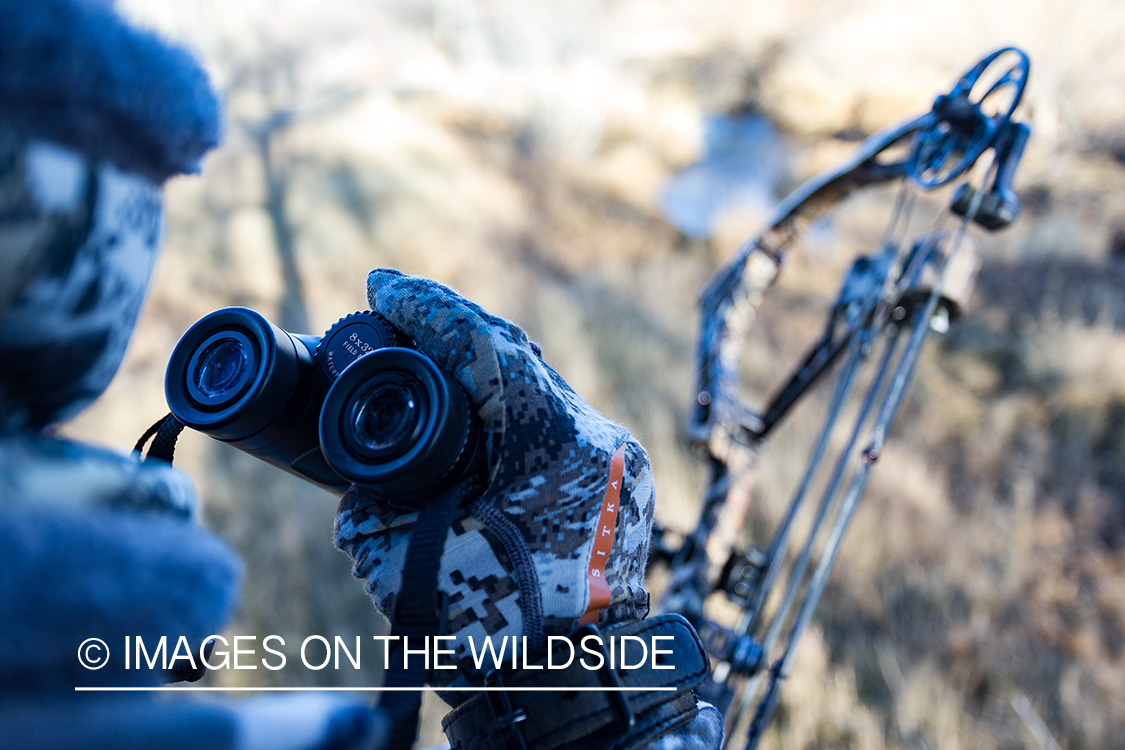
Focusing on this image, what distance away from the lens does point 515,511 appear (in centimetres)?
91

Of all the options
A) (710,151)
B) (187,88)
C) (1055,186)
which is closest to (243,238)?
(710,151)

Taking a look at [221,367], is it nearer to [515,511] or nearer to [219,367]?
[219,367]

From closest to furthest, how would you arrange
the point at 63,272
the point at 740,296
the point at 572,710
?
1. the point at 63,272
2. the point at 572,710
3. the point at 740,296

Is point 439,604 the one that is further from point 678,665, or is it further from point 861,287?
point 861,287

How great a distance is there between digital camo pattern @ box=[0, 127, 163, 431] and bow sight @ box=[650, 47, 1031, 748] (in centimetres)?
145

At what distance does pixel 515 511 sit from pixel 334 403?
0.30 meters

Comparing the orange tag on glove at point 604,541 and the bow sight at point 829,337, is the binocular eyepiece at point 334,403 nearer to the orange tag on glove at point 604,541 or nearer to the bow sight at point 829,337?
the orange tag on glove at point 604,541

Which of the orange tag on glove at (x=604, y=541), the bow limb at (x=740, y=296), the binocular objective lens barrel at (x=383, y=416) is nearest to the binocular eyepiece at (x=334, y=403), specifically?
the binocular objective lens barrel at (x=383, y=416)

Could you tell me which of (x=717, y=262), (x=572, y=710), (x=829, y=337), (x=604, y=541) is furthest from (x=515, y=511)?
(x=717, y=262)

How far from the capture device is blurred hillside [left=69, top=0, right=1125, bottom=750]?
3098mm

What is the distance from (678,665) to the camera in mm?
926

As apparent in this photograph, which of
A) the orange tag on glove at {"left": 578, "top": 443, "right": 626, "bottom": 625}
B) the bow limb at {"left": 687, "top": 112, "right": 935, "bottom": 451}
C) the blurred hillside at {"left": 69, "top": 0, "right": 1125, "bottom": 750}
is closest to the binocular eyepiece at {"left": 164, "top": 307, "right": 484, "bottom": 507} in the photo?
the orange tag on glove at {"left": 578, "top": 443, "right": 626, "bottom": 625}

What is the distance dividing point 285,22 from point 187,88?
12010mm

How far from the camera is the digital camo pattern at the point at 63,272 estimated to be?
22.6 inches
